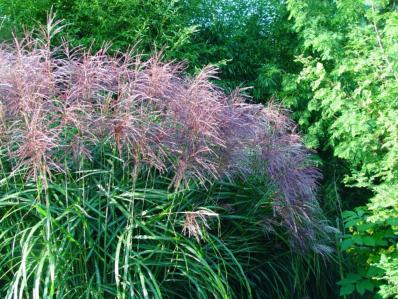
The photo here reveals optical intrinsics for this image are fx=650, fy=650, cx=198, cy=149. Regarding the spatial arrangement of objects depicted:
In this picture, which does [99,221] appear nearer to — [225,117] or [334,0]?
[225,117]

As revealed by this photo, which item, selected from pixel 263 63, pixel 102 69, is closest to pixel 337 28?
pixel 263 63

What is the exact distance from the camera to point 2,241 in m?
3.88

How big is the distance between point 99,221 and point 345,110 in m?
2.63

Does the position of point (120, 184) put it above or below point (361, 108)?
below

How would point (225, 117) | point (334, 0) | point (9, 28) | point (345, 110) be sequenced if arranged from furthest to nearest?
1. point (334, 0)
2. point (9, 28)
3. point (345, 110)
4. point (225, 117)

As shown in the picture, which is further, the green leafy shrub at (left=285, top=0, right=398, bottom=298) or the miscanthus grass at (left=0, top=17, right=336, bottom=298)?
→ the green leafy shrub at (left=285, top=0, right=398, bottom=298)

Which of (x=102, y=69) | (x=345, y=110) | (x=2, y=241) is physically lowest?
(x=2, y=241)

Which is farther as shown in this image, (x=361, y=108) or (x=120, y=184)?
(x=361, y=108)

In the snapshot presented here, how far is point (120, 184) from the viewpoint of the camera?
412 centimetres

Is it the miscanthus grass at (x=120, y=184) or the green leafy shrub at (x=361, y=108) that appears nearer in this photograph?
the miscanthus grass at (x=120, y=184)

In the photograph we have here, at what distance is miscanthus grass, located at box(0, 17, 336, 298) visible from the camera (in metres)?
3.66

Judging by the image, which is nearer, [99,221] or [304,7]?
[99,221]

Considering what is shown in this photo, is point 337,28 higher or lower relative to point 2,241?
higher

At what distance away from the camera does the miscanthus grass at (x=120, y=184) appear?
3.66 metres
